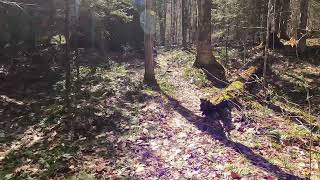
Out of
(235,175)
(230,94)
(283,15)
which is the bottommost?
(235,175)

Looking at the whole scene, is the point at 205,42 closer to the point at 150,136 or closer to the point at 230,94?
the point at 230,94

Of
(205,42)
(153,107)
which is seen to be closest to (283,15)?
(205,42)

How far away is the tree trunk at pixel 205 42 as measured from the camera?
17.3m

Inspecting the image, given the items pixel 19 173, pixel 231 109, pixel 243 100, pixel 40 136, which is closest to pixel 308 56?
pixel 243 100

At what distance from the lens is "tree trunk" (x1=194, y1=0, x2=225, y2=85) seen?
17312 mm

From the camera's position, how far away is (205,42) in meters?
17.7

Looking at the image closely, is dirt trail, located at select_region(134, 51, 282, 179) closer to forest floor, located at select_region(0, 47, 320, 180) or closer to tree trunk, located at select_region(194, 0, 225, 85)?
forest floor, located at select_region(0, 47, 320, 180)

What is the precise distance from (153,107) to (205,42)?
6414 mm

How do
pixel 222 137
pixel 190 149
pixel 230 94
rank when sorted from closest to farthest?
1. pixel 190 149
2. pixel 222 137
3. pixel 230 94

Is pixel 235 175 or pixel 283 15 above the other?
pixel 283 15

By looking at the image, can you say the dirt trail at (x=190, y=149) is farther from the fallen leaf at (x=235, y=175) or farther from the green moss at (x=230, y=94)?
the green moss at (x=230, y=94)

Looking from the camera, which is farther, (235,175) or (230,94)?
(230,94)

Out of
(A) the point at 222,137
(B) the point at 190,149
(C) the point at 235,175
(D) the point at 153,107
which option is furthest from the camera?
(D) the point at 153,107

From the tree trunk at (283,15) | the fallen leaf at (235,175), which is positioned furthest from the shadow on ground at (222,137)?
the tree trunk at (283,15)
